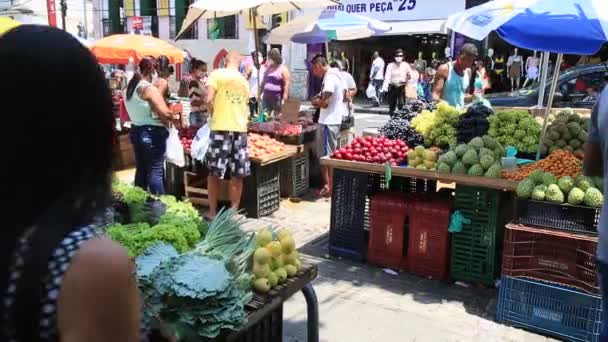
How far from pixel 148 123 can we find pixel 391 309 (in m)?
3.23

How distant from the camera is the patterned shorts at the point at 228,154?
5988 mm

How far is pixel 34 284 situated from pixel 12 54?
0.43m

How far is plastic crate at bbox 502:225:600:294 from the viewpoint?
12.6 ft

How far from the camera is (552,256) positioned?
12.9ft

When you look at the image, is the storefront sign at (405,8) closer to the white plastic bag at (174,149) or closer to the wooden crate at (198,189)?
the wooden crate at (198,189)

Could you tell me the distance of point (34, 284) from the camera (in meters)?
1.03

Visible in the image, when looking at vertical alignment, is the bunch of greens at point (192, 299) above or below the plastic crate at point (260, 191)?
above

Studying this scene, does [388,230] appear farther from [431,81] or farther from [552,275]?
[431,81]

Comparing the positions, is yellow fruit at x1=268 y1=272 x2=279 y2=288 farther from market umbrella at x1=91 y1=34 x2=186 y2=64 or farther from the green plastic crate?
market umbrella at x1=91 y1=34 x2=186 y2=64

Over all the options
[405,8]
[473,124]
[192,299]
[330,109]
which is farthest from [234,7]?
[405,8]

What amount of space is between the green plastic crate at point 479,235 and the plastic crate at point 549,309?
573 mm

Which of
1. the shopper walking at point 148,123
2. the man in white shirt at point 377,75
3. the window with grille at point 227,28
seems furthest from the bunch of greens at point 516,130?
the window with grille at point 227,28

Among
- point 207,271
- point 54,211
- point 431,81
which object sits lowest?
point 207,271

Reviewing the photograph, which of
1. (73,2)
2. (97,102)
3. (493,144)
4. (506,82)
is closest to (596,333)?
(493,144)
